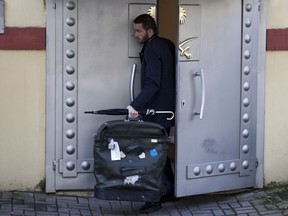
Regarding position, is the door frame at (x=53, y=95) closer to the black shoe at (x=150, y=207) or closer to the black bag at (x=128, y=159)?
the black bag at (x=128, y=159)

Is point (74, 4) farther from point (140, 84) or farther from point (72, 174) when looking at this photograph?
point (72, 174)

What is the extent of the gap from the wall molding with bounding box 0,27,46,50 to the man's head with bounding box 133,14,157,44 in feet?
2.83

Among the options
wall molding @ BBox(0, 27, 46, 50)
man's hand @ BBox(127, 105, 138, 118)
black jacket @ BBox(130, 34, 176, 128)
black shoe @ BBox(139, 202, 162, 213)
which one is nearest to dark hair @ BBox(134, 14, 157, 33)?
black jacket @ BBox(130, 34, 176, 128)

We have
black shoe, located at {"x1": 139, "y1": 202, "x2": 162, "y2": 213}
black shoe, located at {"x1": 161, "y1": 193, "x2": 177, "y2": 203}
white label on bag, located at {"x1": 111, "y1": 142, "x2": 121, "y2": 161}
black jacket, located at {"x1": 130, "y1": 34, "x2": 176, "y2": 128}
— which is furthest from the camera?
black shoe, located at {"x1": 161, "y1": 193, "x2": 177, "y2": 203}

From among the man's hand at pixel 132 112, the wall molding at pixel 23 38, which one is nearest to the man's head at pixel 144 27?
the man's hand at pixel 132 112

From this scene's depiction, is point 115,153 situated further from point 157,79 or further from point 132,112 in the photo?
point 157,79

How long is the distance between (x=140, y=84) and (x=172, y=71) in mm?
344

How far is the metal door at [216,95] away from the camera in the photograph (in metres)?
7.32

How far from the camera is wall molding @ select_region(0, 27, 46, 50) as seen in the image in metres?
7.31

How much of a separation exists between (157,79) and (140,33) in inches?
18.6

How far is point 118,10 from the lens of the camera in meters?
7.38

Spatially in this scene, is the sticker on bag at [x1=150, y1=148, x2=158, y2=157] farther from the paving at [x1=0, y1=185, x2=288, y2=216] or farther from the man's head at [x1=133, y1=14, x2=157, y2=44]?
the man's head at [x1=133, y1=14, x2=157, y2=44]

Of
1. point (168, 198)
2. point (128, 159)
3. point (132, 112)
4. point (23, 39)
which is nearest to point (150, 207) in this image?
point (168, 198)

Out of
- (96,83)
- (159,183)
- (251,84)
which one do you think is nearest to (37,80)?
(96,83)
